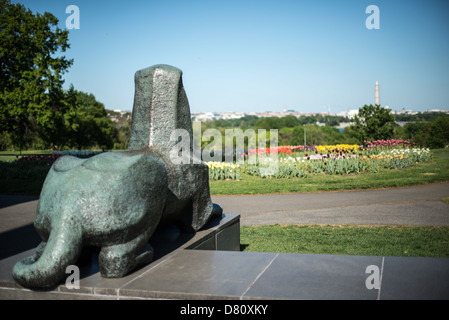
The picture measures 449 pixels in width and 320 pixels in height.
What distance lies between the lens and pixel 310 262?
3.55 metres

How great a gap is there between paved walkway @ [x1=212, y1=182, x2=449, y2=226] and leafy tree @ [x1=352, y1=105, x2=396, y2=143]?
1164 centimetres

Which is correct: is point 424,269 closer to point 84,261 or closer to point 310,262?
point 310,262

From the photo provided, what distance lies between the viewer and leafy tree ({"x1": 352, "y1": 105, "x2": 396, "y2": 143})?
23125 mm

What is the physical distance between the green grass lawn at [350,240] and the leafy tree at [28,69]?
64.9ft

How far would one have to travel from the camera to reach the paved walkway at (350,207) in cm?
788

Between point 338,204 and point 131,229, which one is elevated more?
point 131,229

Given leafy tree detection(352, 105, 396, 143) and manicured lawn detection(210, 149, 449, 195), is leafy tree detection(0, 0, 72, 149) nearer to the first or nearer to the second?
manicured lawn detection(210, 149, 449, 195)

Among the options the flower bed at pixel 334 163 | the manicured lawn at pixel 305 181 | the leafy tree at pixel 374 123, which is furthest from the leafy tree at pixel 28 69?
the leafy tree at pixel 374 123

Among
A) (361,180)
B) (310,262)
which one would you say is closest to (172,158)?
(310,262)

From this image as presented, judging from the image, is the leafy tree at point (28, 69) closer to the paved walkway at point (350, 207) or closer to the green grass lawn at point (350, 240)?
the paved walkway at point (350, 207)

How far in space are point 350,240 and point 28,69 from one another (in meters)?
23.3

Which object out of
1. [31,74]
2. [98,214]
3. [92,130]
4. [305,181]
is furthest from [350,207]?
[92,130]

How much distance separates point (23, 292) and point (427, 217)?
738 centimetres
